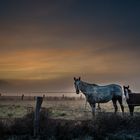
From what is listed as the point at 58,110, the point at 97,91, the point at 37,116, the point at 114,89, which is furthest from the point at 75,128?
the point at 58,110

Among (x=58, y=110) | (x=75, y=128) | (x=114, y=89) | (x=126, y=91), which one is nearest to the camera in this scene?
(x=75, y=128)

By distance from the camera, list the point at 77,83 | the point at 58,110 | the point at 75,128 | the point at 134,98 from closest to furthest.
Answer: the point at 75,128 < the point at 77,83 < the point at 134,98 < the point at 58,110

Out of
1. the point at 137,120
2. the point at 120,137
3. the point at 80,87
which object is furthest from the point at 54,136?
the point at 80,87

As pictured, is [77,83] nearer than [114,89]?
Yes

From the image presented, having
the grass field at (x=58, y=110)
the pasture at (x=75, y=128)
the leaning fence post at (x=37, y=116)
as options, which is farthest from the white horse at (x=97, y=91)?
the leaning fence post at (x=37, y=116)

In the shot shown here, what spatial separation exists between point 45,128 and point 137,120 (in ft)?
15.0

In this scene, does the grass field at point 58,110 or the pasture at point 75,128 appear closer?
the pasture at point 75,128

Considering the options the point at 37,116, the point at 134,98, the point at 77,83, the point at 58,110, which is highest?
the point at 77,83

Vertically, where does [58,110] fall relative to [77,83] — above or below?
below

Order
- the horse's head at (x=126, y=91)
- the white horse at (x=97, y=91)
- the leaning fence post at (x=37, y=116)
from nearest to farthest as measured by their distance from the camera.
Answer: the leaning fence post at (x=37, y=116), the white horse at (x=97, y=91), the horse's head at (x=126, y=91)

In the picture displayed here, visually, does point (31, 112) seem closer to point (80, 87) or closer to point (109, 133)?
point (109, 133)

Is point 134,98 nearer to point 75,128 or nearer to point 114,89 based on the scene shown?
point 114,89

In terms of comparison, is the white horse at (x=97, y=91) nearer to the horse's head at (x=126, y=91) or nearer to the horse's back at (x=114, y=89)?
the horse's back at (x=114, y=89)

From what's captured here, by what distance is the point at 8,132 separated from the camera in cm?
1736
